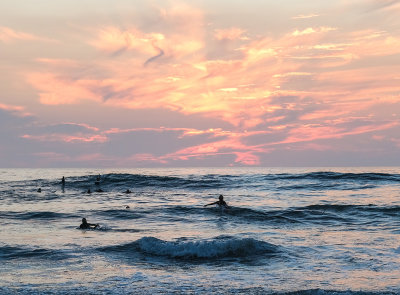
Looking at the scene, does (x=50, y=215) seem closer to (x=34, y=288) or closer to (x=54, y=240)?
(x=54, y=240)

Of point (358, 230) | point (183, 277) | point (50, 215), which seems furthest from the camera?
point (50, 215)

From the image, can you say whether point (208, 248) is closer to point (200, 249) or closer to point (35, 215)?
point (200, 249)

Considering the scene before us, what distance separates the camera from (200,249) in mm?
17750

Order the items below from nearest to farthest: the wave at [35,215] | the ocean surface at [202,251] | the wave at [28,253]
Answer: the ocean surface at [202,251] < the wave at [28,253] < the wave at [35,215]

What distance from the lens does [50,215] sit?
100ft

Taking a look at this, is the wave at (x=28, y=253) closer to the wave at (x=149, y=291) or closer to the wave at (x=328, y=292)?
the wave at (x=149, y=291)

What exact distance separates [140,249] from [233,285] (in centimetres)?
718

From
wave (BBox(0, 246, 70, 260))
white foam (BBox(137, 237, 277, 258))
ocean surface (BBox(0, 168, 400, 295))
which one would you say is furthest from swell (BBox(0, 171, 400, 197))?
wave (BBox(0, 246, 70, 260))

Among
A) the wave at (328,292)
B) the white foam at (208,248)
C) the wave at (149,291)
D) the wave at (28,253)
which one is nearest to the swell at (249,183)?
the white foam at (208,248)

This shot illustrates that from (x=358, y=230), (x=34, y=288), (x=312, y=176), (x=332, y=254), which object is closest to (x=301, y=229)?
(x=358, y=230)

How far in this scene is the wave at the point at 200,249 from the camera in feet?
57.1

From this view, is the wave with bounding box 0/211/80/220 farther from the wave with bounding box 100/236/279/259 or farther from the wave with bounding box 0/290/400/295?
the wave with bounding box 0/290/400/295

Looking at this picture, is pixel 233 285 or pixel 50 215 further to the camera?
pixel 50 215

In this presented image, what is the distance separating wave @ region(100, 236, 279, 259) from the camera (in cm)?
1740
